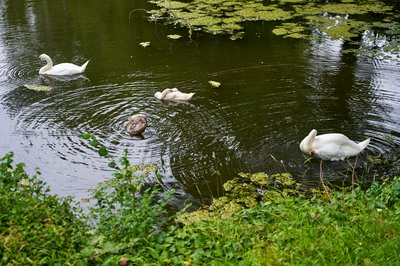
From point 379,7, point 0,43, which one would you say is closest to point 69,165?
point 0,43

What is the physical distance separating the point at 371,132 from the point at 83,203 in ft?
13.8

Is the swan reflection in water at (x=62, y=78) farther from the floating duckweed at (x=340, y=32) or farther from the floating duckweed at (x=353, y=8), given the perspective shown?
the floating duckweed at (x=353, y=8)

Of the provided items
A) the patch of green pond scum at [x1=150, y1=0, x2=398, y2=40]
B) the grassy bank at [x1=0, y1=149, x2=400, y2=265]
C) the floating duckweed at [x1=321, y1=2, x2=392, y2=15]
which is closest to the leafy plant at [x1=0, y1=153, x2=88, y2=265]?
the grassy bank at [x1=0, y1=149, x2=400, y2=265]

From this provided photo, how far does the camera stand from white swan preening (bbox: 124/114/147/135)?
7.29 m

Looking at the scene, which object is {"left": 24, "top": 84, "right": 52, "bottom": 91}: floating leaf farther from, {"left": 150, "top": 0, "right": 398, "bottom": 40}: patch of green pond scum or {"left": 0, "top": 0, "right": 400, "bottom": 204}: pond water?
{"left": 150, "top": 0, "right": 398, "bottom": 40}: patch of green pond scum

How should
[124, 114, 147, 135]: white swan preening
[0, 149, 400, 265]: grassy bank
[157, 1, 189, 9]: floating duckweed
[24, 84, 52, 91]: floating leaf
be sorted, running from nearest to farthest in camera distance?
[0, 149, 400, 265]: grassy bank, [124, 114, 147, 135]: white swan preening, [24, 84, 52, 91]: floating leaf, [157, 1, 189, 9]: floating duckweed

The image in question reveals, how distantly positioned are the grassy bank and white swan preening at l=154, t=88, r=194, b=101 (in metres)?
3.86

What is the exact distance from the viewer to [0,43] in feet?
38.0

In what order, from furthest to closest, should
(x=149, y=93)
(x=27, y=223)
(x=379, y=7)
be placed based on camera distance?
(x=379, y=7) < (x=149, y=93) < (x=27, y=223)

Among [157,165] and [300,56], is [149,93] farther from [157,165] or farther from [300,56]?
[300,56]

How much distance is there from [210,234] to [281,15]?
391 inches

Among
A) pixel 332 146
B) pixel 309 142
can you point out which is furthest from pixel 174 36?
pixel 332 146

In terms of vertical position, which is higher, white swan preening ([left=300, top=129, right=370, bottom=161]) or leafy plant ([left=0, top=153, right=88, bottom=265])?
leafy plant ([left=0, top=153, right=88, bottom=265])

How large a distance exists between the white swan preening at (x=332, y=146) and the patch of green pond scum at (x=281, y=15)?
17.7ft
